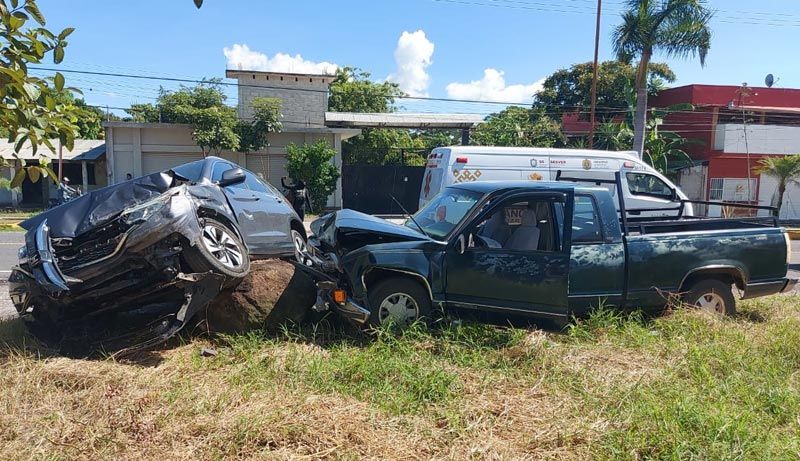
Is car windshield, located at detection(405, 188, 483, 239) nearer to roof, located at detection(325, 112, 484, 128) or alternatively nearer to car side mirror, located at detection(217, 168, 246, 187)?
car side mirror, located at detection(217, 168, 246, 187)

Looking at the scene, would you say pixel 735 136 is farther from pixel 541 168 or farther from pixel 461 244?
pixel 461 244

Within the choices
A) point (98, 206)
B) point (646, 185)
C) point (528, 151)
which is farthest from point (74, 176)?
point (98, 206)

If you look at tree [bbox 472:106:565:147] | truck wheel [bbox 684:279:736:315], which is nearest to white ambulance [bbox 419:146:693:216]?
truck wheel [bbox 684:279:736:315]

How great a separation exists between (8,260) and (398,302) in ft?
30.1

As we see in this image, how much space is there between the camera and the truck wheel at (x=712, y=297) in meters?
5.98

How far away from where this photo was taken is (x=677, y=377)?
454 centimetres

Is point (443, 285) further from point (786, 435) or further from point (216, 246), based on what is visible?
point (786, 435)

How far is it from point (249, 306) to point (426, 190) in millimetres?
8104

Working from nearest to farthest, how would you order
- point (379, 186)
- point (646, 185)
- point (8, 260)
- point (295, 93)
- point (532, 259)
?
point (532, 259)
point (8, 260)
point (646, 185)
point (379, 186)
point (295, 93)

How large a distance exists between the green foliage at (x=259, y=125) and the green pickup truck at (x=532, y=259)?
1745cm

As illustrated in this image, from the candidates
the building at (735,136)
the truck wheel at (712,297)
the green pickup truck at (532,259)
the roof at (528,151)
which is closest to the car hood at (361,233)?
the green pickup truck at (532,259)

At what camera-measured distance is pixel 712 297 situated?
608 cm

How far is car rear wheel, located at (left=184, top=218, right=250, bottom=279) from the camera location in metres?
4.51

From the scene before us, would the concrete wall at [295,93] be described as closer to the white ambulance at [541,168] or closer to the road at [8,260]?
the road at [8,260]
